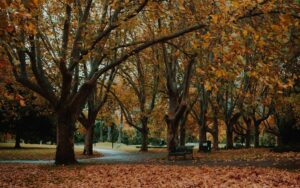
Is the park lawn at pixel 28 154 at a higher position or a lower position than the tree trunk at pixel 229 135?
lower

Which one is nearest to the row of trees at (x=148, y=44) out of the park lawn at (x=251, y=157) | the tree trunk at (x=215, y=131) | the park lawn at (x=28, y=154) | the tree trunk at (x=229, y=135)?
the tree trunk at (x=229, y=135)

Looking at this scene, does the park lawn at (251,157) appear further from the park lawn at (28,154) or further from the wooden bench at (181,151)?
the park lawn at (28,154)

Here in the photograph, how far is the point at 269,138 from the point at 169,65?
45.6 meters

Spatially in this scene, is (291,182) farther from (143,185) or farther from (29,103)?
(29,103)

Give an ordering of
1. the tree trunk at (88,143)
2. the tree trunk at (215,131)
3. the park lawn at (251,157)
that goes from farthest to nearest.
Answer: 1. the tree trunk at (215,131)
2. the tree trunk at (88,143)
3. the park lawn at (251,157)

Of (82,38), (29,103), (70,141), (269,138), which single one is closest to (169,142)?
(70,141)

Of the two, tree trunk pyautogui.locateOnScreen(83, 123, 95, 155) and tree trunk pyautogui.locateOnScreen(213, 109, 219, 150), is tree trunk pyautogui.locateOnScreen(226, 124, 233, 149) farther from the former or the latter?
tree trunk pyautogui.locateOnScreen(83, 123, 95, 155)

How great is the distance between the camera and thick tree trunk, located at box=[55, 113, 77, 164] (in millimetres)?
19641

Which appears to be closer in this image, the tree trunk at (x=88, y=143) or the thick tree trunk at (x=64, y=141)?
the thick tree trunk at (x=64, y=141)

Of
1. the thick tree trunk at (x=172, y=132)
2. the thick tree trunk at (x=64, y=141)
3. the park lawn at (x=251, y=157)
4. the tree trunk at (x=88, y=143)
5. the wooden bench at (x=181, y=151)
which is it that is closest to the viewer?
the thick tree trunk at (x=64, y=141)

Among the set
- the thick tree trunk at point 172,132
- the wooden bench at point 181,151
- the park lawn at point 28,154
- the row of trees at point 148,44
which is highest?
the row of trees at point 148,44

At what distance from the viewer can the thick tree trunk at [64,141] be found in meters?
19.6

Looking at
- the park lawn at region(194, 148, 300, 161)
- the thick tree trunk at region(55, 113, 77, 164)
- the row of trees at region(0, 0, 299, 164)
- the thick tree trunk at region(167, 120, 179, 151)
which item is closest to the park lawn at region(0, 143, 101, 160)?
the row of trees at region(0, 0, 299, 164)

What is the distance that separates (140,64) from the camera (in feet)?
136
